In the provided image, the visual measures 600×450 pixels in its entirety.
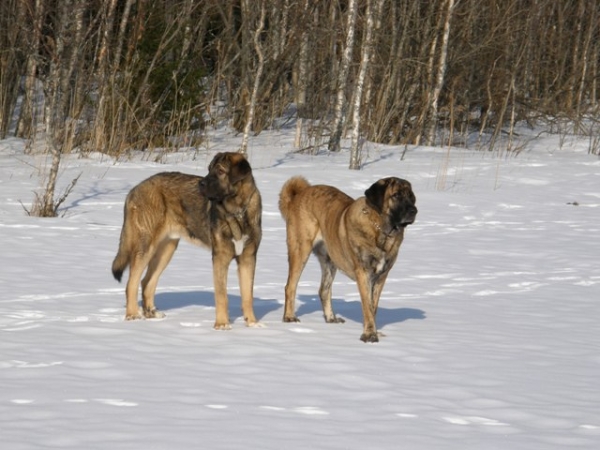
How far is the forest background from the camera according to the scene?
63.4 ft

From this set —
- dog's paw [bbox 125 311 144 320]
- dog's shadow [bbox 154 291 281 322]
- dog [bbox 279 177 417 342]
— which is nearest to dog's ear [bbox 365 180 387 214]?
dog [bbox 279 177 417 342]

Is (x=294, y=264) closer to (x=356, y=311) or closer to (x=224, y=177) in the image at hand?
(x=356, y=311)

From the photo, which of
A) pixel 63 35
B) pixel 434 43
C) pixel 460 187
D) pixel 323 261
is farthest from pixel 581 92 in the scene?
pixel 323 261

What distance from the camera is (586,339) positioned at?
25.4ft

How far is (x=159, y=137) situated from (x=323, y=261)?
12.8m

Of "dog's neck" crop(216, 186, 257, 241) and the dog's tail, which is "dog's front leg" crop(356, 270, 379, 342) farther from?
the dog's tail

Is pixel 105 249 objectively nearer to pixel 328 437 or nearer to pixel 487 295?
pixel 487 295

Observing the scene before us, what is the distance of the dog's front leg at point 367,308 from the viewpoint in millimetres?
7410

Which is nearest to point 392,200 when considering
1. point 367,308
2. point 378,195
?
point 378,195

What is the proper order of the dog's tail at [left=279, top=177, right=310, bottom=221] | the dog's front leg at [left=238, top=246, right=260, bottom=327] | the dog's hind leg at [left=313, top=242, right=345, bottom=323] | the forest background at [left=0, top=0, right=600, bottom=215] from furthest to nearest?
the forest background at [left=0, top=0, right=600, bottom=215] < the dog's tail at [left=279, top=177, right=310, bottom=221] < the dog's hind leg at [left=313, top=242, right=345, bottom=323] < the dog's front leg at [left=238, top=246, right=260, bottom=327]

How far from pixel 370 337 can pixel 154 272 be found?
1972mm

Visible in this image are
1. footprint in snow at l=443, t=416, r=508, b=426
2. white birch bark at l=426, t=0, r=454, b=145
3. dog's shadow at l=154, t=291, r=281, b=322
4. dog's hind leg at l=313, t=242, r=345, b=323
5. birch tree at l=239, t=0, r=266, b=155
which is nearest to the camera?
footprint in snow at l=443, t=416, r=508, b=426

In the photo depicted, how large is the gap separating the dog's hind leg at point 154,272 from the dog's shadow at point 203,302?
18.2 inches

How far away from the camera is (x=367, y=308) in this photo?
7.45m
